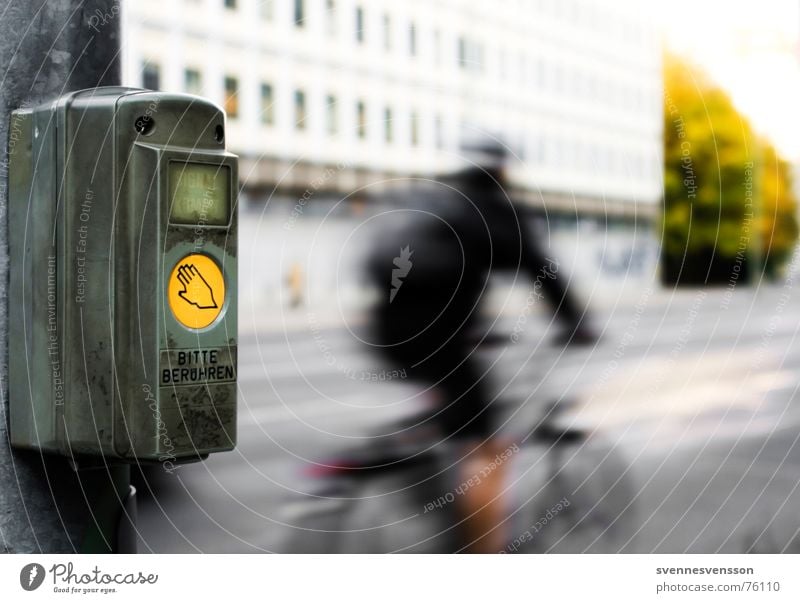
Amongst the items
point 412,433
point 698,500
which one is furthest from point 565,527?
point 698,500

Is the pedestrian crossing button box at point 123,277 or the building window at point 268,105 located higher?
the building window at point 268,105

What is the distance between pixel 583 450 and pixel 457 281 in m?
3.59

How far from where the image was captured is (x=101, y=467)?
1810 mm

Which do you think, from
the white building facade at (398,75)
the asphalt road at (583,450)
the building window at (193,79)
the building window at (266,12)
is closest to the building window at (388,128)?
the white building facade at (398,75)

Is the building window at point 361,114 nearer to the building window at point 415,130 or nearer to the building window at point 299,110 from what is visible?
the building window at point 415,130

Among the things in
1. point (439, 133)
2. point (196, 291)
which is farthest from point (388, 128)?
point (196, 291)

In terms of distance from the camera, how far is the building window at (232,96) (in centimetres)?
2087

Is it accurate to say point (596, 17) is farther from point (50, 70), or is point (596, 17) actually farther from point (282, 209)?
point (50, 70)

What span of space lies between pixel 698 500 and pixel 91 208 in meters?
5.60

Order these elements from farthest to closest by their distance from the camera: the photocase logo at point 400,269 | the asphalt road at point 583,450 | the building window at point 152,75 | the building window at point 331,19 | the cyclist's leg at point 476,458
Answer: the building window at point 331,19 → the building window at point 152,75 → the asphalt road at point 583,450 → the cyclist's leg at point 476,458 → the photocase logo at point 400,269

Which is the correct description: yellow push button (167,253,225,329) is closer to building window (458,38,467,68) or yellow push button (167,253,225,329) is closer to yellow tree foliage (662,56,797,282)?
building window (458,38,467,68)

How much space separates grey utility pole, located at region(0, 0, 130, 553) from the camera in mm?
1770
